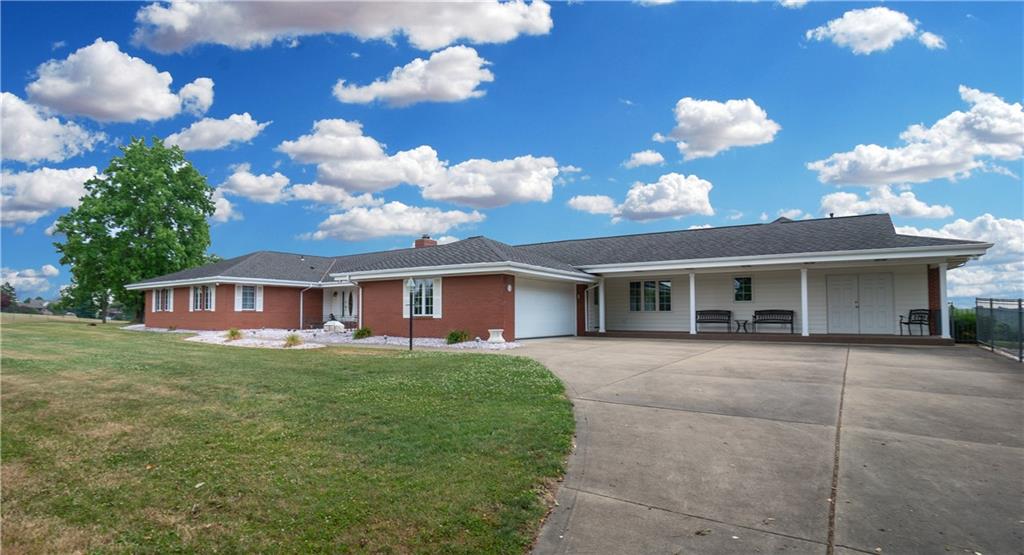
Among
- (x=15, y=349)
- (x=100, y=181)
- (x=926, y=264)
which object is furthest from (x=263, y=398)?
(x=100, y=181)

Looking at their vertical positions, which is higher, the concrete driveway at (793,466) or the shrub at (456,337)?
the shrub at (456,337)

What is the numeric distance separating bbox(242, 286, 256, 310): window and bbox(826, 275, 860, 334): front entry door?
26091 millimetres

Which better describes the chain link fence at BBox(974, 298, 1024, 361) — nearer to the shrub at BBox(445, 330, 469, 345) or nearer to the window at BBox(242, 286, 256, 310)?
the shrub at BBox(445, 330, 469, 345)

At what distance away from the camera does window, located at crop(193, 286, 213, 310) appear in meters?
27.7

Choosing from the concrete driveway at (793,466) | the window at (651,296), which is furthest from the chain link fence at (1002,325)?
the window at (651,296)

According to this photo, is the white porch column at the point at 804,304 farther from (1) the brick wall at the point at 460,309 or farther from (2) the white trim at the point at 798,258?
(1) the brick wall at the point at 460,309

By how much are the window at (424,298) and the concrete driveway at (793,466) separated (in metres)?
11.1

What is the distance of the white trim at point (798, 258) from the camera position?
611 inches

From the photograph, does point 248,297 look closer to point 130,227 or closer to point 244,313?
point 244,313

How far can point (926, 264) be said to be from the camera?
17.8 metres

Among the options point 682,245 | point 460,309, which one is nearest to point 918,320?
point 682,245

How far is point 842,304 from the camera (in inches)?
754

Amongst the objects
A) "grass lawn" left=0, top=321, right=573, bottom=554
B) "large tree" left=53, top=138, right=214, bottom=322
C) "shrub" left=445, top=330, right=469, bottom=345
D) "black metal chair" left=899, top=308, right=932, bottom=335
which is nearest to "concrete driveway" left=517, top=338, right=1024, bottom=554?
"grass lawn" left=0, top=321, right=573, bottom=554

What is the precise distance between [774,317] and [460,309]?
11.6 meters
